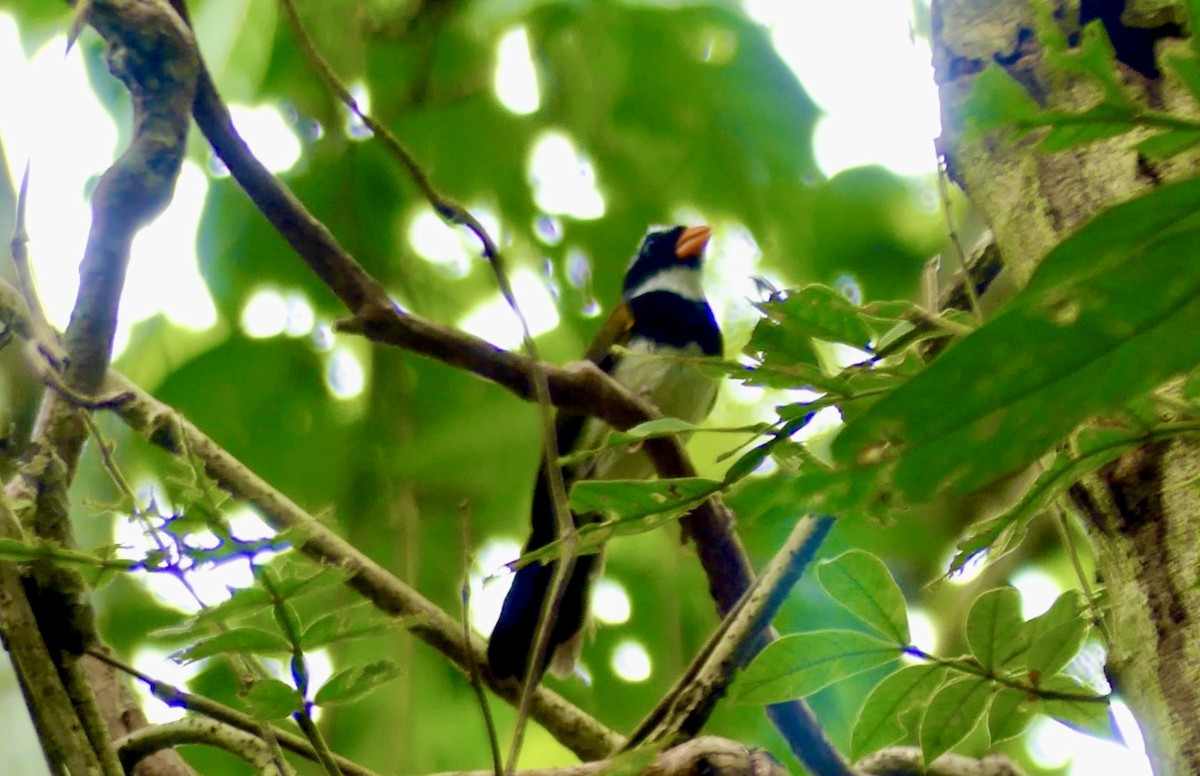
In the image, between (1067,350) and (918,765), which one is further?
(918,765)

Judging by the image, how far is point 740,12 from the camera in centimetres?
183

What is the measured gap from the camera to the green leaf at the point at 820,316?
459 mm

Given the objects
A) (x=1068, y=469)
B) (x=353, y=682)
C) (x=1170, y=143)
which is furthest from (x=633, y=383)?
(x=1170, y=143)

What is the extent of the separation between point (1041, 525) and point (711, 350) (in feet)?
2.56

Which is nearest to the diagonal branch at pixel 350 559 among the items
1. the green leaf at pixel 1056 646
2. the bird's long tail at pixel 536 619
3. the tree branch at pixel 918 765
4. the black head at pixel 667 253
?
the bird's long tail at pixel 536 619

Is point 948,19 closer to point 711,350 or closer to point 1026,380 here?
point 1026,380

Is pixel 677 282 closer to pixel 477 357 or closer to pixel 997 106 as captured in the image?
pixel 477 357

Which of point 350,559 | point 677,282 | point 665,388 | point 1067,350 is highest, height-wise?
point 677,282

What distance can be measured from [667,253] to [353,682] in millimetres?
1831

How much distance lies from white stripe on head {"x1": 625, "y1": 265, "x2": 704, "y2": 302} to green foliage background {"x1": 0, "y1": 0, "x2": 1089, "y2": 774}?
45cm

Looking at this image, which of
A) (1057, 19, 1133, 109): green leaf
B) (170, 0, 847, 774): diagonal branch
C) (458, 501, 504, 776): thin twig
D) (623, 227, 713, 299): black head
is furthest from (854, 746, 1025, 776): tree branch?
(623, 227, 713, 299): black head

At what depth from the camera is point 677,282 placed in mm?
2348

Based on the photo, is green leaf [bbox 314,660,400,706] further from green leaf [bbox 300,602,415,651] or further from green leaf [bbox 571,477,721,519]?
green leaf [bbox 571,477,721,519]

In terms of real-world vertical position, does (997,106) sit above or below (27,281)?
below
